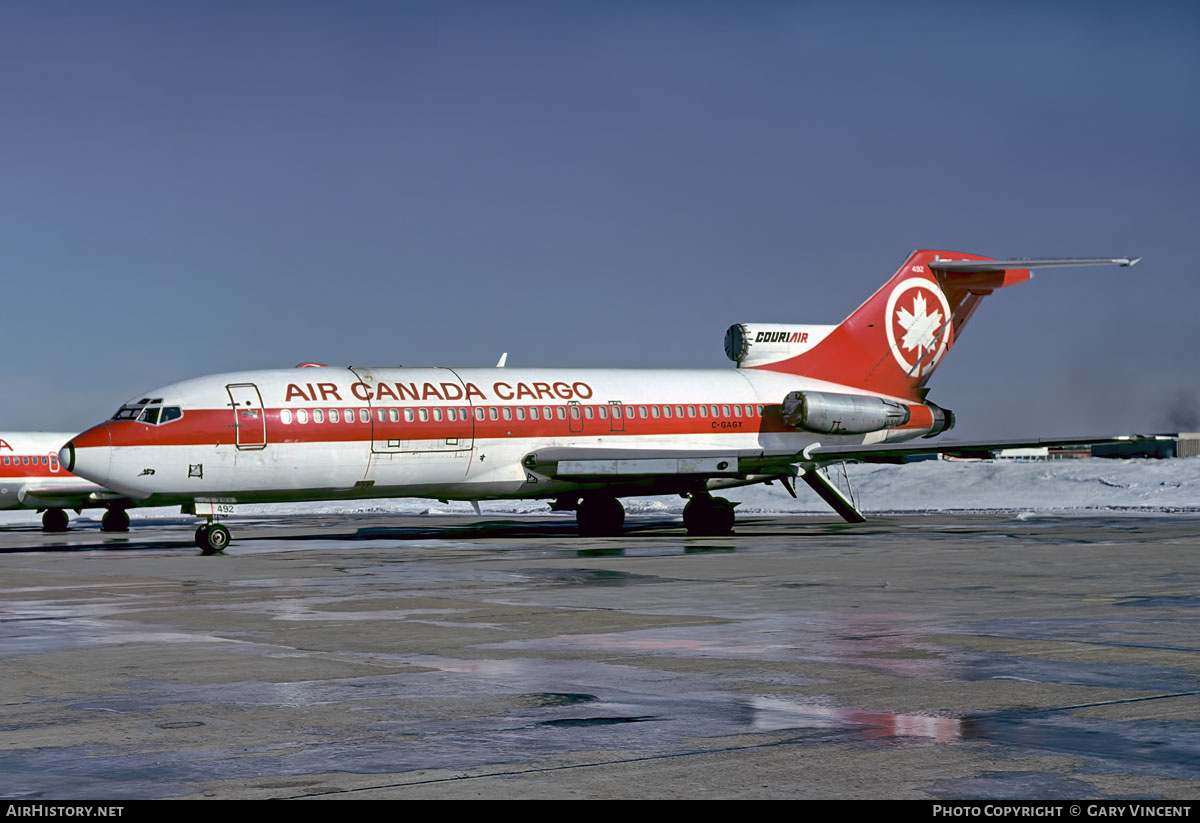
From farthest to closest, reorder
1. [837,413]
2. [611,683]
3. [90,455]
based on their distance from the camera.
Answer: [837,413]
[90,455]
[611,683]

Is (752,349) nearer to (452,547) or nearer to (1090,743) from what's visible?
(452,547)

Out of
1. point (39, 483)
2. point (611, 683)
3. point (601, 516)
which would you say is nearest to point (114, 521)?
point (39, 483)

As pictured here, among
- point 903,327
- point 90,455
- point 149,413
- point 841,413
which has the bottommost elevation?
point 90,455

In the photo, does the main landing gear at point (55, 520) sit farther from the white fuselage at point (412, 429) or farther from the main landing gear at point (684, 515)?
the main landing gear at point (684, 515)

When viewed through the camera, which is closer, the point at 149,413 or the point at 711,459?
the point at 149,413

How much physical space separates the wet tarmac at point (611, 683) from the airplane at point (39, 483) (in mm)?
25221

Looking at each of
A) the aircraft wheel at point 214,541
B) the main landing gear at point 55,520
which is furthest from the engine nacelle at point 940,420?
the main landing gear at point 55,520

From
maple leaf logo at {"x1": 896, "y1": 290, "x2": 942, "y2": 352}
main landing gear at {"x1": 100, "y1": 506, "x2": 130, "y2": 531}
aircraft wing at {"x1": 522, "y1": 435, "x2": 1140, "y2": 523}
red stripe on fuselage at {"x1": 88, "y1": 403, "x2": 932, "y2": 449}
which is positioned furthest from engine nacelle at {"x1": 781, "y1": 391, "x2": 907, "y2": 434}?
main landing gear at {"x1": 100, "y1": 506, "x2": 130, "y2": 531}

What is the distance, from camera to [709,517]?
35.7 meters

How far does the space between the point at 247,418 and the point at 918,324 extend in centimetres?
2117

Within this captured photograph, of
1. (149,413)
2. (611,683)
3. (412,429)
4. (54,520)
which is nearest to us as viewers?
(611,683)

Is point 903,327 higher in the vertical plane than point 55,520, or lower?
higher

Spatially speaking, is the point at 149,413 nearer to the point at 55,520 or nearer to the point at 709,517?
the point at 709,517
